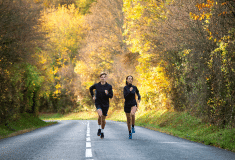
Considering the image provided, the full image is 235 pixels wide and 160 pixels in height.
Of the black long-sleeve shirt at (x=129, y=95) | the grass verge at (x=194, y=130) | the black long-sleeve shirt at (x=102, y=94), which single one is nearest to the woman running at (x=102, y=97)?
the black long-sleeve shirt at (x=102, y=94)

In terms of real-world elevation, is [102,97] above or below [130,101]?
above

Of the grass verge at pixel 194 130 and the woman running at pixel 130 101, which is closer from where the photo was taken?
the grass verge at pixel 194 130

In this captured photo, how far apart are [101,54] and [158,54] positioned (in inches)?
691

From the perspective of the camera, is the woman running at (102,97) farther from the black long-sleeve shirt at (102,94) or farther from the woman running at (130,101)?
the woman running at (130,101)

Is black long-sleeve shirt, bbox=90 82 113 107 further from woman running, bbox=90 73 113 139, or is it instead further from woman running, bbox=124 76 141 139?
woman running, bbox=124 76 141 139

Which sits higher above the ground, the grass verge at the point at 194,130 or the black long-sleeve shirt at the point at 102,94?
the black long-sleeve shirt at the point at 102,94

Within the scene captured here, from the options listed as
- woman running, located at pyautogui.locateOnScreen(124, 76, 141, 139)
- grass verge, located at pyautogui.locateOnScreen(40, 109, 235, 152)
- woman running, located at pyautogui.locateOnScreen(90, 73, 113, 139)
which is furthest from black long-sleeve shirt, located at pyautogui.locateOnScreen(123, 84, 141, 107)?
grass verge, located at pyautogui.locateOnScreen(40, 109, 235, 152)

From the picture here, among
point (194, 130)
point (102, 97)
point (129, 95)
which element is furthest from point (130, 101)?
point (194, 130)

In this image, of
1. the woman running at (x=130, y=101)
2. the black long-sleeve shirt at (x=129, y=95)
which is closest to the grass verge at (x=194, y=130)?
the woman running at (x=130, y=101)

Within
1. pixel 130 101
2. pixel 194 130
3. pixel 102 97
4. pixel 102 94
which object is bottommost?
pixel 194 130

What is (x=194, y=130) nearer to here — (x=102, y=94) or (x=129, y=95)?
(x=129, y=95)

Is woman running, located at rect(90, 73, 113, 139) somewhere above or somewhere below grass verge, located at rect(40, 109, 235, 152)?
above

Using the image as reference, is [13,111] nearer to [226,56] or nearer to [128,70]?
[226,56]

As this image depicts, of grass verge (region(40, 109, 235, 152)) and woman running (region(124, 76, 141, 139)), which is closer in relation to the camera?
grass verge (region(40, 109, 235, 152))
